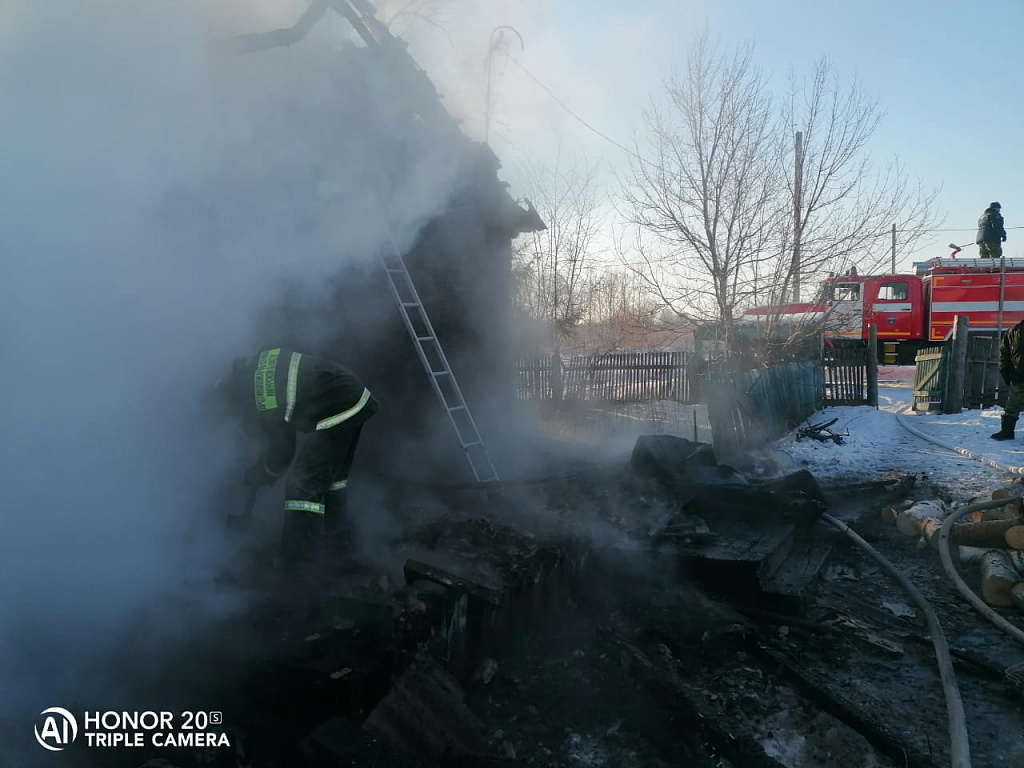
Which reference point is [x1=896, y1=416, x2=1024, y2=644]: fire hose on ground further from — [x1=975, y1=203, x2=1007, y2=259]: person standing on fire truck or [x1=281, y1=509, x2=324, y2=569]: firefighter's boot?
[x1=975, y1=203, x2=1007, y2=259]: person standing on fire truck

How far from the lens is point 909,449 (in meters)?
8.88

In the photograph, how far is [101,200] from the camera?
325 cm

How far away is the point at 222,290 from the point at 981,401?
42.1 ft

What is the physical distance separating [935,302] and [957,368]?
8.90 meters

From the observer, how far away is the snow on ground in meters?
7.40

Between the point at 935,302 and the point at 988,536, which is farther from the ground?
the point at 935,302

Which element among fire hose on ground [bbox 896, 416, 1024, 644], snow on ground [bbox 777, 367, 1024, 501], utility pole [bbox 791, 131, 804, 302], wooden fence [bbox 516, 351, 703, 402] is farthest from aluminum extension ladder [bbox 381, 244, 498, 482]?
utility pole [bbox 791, 131, 804, 302]

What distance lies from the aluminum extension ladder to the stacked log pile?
3830mm

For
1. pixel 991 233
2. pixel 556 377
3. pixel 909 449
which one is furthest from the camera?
pixel 991 233

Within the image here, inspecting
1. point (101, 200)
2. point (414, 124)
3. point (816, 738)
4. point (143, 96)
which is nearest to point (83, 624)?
point (101, 200)

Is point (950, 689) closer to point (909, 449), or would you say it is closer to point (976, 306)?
point (909, 449)

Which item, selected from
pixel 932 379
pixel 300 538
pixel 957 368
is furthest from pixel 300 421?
pixel 932 379

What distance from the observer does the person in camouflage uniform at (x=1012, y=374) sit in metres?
8.28

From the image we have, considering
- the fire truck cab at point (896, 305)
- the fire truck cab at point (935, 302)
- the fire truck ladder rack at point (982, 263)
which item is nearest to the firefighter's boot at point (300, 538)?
the fire truck cab at point (935, 302)
